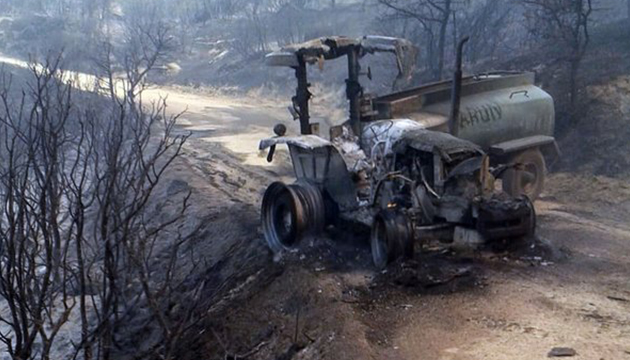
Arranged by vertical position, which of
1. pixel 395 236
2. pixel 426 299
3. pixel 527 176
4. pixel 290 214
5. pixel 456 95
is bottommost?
pixel 426 299

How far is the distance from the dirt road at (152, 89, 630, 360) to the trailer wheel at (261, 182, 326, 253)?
0.79 feet

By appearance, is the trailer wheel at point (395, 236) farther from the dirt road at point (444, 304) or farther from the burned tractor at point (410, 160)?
the dirt road at point (444, 304)

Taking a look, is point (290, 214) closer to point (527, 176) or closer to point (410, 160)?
point (410, 160)

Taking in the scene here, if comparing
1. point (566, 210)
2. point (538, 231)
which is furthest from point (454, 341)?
point (566, 210)

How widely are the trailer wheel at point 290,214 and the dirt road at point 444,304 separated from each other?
0.24 m

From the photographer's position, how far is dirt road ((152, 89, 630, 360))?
6812 mm

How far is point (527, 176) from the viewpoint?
12.8 metres

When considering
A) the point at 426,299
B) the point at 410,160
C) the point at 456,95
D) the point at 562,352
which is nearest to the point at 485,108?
the point at 456,95

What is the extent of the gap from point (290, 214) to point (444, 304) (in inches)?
126

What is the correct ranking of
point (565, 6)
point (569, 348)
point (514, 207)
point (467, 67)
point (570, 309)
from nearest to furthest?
point (569, 348)
point (570, 309)
point (514, 207)
point (565, 6)
point (467, 67)

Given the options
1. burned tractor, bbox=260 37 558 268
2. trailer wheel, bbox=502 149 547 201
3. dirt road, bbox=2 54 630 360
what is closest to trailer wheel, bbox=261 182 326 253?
burned tractor, bbox=260 37 558 268

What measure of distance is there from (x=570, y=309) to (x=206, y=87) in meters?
31.8

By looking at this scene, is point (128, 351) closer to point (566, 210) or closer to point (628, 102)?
point (566, 210)

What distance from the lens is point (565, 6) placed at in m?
17.8
